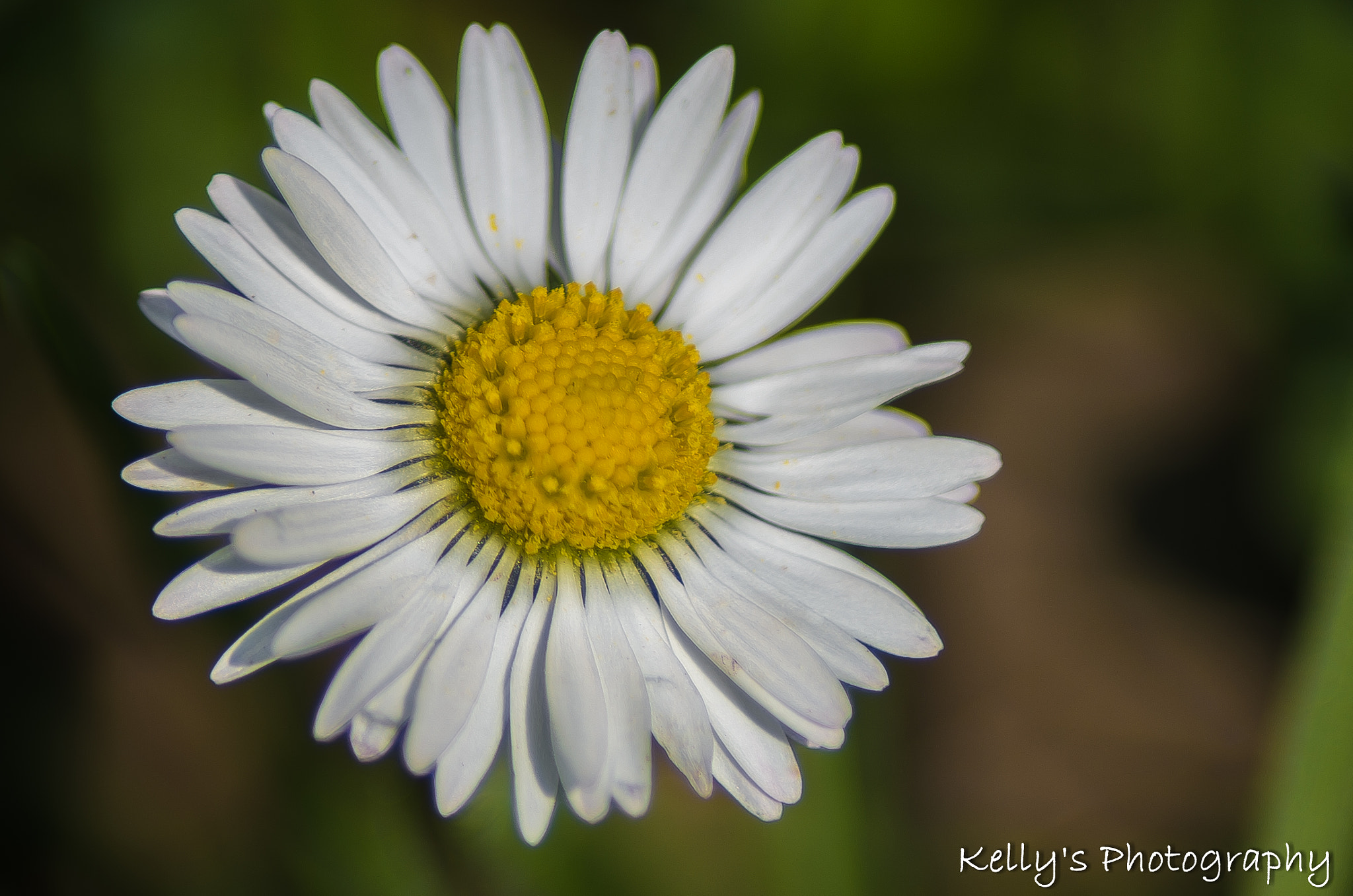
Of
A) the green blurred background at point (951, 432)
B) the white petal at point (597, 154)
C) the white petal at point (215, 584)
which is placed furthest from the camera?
the green blurred background at point (951, 432)

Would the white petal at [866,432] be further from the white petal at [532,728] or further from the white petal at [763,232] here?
the white petal at [532,728]

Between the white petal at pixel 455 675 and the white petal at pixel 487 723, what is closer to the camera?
the white petal at pixel 455 675

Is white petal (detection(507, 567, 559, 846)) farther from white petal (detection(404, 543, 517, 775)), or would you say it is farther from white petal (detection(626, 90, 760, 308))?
white petal (detection(626, 90, 760, 308))

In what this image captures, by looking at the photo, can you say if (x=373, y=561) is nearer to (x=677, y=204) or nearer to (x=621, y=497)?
(x=621, y=497)

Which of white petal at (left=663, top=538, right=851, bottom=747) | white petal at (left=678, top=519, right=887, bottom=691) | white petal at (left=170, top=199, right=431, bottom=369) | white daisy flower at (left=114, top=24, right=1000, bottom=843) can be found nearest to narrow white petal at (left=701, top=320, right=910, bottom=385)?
white daisy flower at (left=114, top=24, right=1000, bottom=843)

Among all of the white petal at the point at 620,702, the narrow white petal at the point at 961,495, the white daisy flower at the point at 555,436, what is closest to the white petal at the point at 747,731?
the white daisy flower at the point at 555,436

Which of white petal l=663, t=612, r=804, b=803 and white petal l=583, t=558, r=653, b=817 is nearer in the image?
white petal l=583, t=558, r=653, b=817
